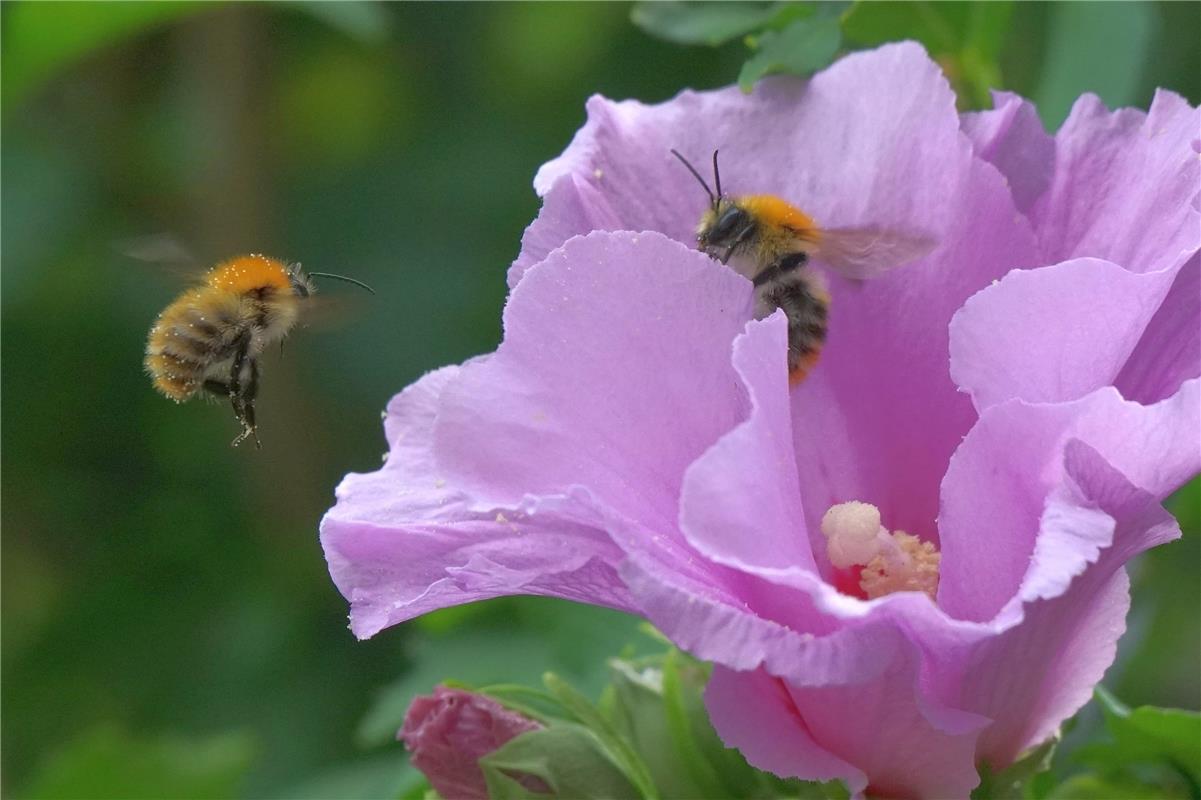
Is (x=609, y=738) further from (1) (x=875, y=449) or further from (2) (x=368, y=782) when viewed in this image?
(2) (x=368, y=782)

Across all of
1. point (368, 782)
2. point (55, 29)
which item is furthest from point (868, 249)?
point (55, 29)

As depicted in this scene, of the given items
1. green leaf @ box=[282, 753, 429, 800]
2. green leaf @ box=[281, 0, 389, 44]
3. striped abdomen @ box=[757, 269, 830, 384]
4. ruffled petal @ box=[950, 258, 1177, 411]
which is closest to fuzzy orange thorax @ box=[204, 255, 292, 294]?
green leaf @ box=[281, 0, 389, 44]

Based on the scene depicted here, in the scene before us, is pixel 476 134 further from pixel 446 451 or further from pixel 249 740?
pixel 446 451

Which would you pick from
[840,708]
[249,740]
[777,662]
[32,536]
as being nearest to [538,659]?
[249,740]

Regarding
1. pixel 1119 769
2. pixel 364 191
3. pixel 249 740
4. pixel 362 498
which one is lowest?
pixel 1119 769

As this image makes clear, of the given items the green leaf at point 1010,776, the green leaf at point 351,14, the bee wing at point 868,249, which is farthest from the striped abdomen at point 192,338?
the green leaf at point 1010,776

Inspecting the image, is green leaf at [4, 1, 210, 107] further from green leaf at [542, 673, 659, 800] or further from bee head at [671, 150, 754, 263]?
green leaf at [542, 673, 659, 800]
